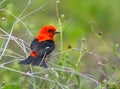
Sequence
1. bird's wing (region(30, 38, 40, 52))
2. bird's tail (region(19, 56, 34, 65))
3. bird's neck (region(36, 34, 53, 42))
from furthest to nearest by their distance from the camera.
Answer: bird's neck (region(36, 34, 53, 42)) < bird's wing (region(30, 38, 40, 52)) < bird's tail (region(19, 56, 34, 65))

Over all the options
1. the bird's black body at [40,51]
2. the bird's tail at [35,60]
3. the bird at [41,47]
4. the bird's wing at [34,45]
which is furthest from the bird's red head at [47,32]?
the bird's tail at [35,60]

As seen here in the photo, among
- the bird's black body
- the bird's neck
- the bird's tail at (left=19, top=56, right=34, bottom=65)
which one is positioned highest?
the bird's tail at (left=19, top=56, right=34, bottom=65)

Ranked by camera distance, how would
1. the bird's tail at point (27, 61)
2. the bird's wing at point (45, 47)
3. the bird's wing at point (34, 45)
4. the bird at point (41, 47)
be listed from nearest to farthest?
the bird's tail at point (27, 61)
the bird at point (41, 47)
the bird's wing at point (34, 45)
the bird's wing at point (45, 47)

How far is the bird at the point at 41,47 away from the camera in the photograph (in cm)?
616

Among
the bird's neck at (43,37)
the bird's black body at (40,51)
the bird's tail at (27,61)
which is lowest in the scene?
the bird's neck at (43,37)

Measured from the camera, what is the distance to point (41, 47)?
678cm

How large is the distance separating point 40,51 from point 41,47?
5.3 inches

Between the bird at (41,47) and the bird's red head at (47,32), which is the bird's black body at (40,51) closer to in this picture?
the bird at (41,47)

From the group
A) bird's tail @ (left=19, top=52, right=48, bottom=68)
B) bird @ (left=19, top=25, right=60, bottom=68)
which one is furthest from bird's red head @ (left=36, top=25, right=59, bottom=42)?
bird's tail @ (left=19, top=52, right=48, bottom=68)

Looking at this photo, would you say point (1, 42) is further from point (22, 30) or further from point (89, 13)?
point (89, 13)

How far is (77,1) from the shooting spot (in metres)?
11.2

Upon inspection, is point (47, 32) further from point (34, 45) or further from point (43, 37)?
point (34, 45)

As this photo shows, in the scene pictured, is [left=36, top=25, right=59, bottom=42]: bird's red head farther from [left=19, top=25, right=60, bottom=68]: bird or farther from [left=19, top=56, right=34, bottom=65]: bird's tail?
[left=19, top=56, right=34, bottom=65]: bird's tail

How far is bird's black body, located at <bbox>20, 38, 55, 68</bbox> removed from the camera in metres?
6.12
